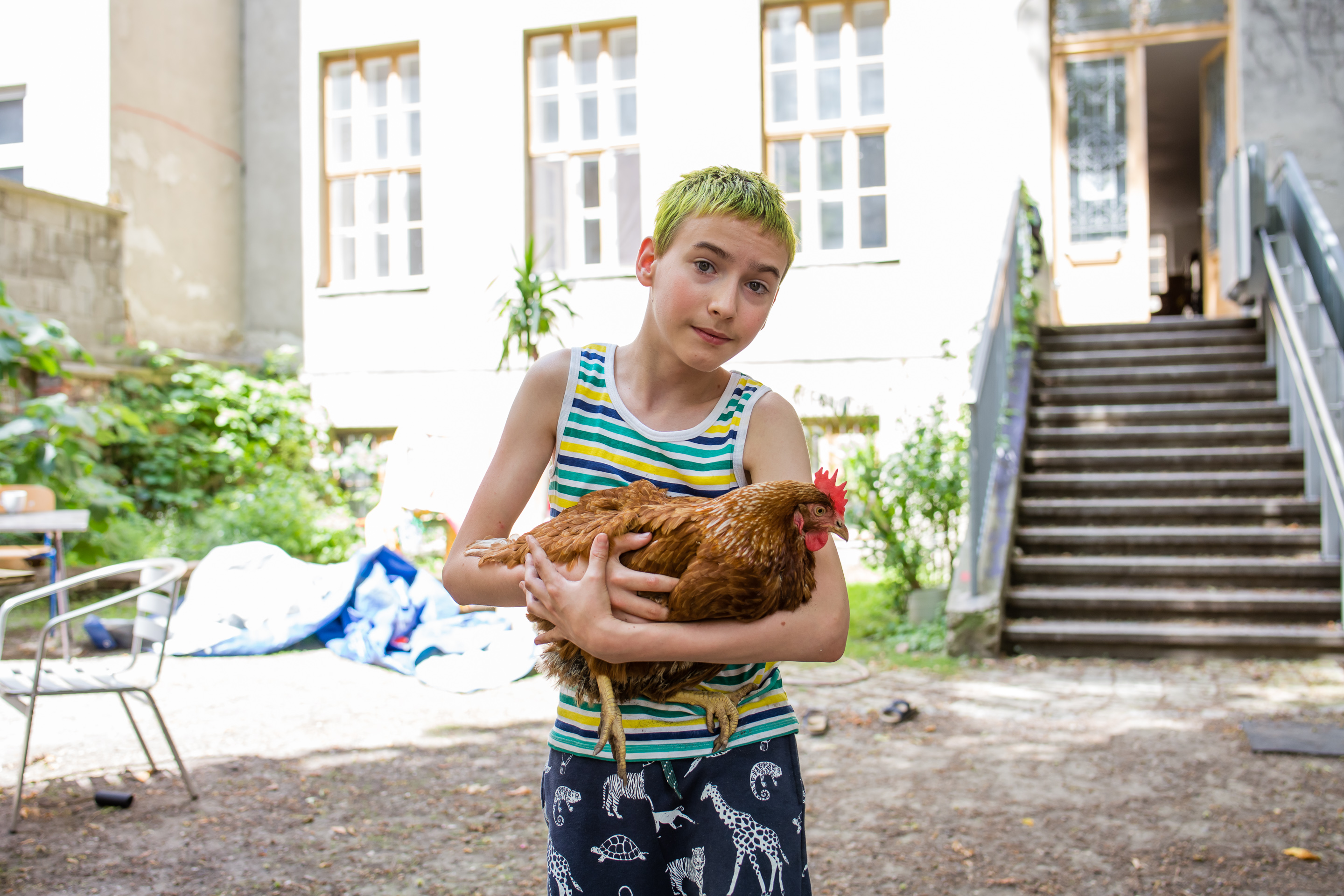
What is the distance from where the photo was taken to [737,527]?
53.5 inches

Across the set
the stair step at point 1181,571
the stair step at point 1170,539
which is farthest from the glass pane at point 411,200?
the stair step at point 1181,571

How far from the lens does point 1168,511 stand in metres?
7.62

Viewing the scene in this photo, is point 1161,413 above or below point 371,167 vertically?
below

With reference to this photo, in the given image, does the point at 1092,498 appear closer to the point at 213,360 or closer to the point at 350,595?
the point at 350,595

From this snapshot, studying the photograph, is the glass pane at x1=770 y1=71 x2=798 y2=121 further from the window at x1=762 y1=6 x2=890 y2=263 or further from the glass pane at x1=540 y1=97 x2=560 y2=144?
the glass pane at x1=540 y1=97 x2=560 y2=144

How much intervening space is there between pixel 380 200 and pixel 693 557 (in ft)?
41.2

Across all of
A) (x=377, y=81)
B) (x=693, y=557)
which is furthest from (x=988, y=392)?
(x=377, y=81)

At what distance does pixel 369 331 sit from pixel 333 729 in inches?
314

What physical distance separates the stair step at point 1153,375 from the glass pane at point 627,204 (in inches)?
204

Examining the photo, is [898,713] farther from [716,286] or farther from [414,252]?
[414,252]

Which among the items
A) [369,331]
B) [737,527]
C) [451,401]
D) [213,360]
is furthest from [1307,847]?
[213,360]

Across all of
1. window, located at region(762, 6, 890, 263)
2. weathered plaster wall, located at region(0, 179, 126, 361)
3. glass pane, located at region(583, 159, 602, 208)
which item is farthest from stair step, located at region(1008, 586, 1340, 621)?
weathered plaster wall, located at region(0, 179, 126, 361)

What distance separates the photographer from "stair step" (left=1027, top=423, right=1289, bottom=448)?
8.12 m

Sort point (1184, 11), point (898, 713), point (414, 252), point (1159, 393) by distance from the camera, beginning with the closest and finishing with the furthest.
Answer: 1. point (898, 713)
2. point (1159, 393)
3. point (1184, 11)
4. point (414, 252)
